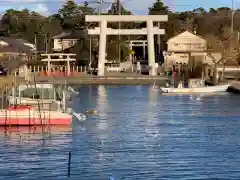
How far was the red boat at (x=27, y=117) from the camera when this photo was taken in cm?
2959

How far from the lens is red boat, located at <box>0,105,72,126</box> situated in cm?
2959

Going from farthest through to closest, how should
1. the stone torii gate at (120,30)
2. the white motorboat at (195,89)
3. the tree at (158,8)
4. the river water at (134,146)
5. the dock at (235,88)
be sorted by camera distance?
1. the tree at (158,8)
2. the stone torii gate at (120,30)
3. the dock at (235,88)
4. the white motorboat at (195,89)
5. the river water at (134,146)

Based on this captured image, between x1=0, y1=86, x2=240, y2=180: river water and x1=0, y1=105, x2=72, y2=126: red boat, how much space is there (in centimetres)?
49

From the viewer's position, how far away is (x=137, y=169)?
2097 cm

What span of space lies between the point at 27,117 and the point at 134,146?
6.40 meters

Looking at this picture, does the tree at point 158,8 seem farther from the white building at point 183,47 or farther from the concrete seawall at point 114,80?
the concrete seawall at point 114,80

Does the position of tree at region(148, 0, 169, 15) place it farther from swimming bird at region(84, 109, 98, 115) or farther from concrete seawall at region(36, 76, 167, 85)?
swimming bird at region(84, 109, 98, 115)

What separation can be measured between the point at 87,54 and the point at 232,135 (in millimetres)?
57284

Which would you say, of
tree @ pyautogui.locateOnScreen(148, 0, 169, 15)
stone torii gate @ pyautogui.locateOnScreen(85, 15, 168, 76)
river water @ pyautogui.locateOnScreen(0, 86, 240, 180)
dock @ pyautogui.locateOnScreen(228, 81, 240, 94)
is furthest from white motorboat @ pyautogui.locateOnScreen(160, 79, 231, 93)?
tree @ pyautogui.locateOnScreen(148, 0, 169, 15)

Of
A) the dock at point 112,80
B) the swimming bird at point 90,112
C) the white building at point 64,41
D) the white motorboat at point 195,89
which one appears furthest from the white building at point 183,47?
the swimming bird at point 90,112

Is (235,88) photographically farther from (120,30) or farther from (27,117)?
(27,117)

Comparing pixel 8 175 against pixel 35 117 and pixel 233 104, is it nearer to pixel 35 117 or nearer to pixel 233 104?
pixel 35 117

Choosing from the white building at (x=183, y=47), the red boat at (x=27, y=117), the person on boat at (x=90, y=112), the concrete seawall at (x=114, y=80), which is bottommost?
the person on boat at (x=90, y=112)

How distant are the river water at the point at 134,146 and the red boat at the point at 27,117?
1.61ft
